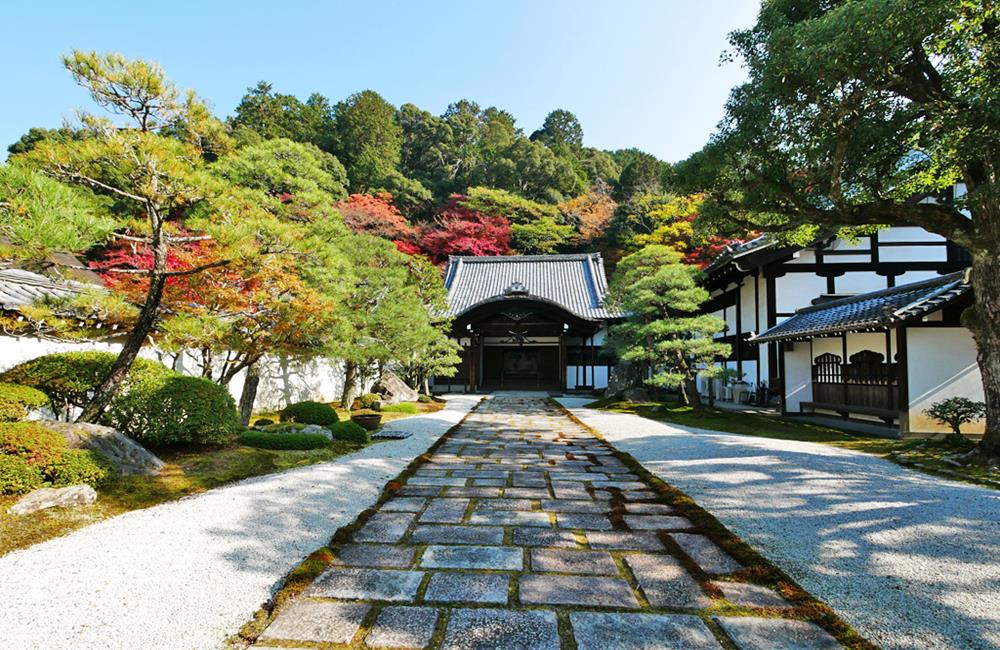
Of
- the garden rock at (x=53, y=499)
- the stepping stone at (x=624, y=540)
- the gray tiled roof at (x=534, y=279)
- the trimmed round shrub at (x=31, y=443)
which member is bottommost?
the stepping stone at (x=624, y=540)

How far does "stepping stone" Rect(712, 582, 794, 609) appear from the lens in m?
2.48

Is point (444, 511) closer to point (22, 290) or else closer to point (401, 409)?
point (22, 290)

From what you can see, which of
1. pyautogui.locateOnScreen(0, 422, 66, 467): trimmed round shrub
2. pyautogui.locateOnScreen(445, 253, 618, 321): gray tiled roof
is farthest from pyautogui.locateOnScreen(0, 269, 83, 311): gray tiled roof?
pyautogui.locateOnScreen(445, 253, 618, 321): gray tiled roof

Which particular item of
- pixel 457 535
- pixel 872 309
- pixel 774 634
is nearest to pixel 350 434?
pixel 457 535

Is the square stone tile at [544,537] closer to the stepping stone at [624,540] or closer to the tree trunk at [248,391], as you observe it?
the stepping stone at [624,540]

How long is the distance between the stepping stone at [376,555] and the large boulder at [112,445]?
3.03m

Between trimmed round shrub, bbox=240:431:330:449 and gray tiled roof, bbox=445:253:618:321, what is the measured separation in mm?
A: 13352

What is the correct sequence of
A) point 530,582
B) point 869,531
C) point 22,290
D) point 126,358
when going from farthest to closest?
1. point 22,290
2. point 126,358
3. point 869,531
4. point 530,582

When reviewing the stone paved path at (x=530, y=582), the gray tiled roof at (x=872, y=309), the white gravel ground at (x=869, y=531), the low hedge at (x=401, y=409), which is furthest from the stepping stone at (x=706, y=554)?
the low hedge at (x=401, y=409)

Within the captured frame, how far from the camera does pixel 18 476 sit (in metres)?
3.89

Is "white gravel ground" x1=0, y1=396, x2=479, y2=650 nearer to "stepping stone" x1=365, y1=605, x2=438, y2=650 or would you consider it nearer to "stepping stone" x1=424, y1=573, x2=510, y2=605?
"stepping stone" x1=365, y1=605, x2=438, y2=650

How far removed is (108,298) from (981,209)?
962cm

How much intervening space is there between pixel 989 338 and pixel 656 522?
202 inches

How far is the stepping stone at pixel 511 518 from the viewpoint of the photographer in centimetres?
369
